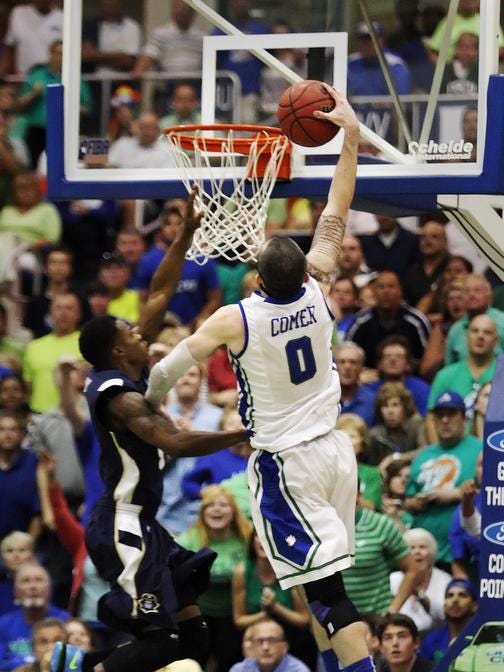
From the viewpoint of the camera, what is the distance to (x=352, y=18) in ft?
30.7

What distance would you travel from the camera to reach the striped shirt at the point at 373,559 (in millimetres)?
10047

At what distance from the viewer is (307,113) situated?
8.39m

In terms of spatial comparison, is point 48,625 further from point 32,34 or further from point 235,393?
point 32,34

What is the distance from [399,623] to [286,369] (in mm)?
2453

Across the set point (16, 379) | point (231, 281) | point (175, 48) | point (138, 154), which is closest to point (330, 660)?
point (16, 379)

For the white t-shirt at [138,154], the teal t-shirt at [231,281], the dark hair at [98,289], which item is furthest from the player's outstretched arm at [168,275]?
the dark hair at [98,289]

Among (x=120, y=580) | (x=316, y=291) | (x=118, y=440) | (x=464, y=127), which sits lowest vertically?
(x=120, y=580)

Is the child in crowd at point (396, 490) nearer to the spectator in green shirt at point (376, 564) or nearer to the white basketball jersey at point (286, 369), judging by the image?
the spectator in green shirt at point (376, 564)

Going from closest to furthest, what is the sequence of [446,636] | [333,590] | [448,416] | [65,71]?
[333,590] → [65,71] → [446,636] → [448,416]

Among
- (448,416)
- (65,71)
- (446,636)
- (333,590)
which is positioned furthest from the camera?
(448,416)

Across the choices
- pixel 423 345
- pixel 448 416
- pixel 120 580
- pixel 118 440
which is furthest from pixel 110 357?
pixel 423 345

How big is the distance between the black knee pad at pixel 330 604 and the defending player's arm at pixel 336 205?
137 cm

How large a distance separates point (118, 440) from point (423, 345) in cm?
441

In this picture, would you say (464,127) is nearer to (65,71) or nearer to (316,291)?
(316,291)
